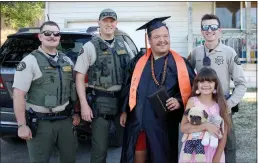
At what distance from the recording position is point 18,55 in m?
5.19

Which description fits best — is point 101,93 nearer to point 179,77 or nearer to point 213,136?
point 179,77

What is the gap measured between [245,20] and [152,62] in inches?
408

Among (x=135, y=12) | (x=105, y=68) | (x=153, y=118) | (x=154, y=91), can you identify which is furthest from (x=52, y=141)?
(x=135, y=12)

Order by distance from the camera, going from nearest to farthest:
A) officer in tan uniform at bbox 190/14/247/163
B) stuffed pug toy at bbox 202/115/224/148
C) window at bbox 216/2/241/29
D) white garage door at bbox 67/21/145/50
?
stuffed pug toy at bbox 202/115/224/148 < officer in tan uniform at bbox 190/14/247/163 < white garage door at bbox 67/21/145/50 < window at bbox 216/2/241/29

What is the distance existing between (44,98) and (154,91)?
1084 millimetres

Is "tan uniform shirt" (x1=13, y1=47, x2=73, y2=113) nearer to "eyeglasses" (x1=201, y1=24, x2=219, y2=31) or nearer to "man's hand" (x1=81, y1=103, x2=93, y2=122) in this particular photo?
"man's hand" (x1=81, y1=103, x2=93, y2=122)

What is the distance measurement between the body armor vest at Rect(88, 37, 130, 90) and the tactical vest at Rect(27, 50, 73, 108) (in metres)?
0.34

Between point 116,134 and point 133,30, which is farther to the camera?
point 133,30

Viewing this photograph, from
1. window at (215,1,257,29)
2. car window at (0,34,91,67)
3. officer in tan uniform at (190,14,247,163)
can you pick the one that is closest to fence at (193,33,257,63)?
window at (215,1,257,29)

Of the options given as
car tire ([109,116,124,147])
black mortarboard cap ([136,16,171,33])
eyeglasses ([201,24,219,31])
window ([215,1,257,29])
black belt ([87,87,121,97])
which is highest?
window ([215,1,257,29])

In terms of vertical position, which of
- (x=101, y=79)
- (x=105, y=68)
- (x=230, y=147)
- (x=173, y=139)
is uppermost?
(x=105, y=68)

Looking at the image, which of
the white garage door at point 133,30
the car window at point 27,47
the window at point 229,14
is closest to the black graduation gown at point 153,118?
the car window at point 27,47

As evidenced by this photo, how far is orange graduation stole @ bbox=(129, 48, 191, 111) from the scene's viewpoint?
3.63 m

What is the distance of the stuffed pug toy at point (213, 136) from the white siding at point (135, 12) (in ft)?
33.3
